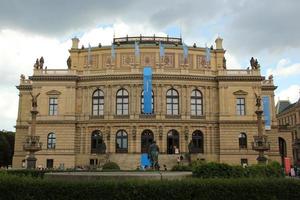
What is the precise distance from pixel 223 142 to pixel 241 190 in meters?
45.0

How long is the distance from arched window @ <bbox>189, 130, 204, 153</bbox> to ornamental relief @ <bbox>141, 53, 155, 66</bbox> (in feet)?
44.1

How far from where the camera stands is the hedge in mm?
17031

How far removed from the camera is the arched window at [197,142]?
203ft

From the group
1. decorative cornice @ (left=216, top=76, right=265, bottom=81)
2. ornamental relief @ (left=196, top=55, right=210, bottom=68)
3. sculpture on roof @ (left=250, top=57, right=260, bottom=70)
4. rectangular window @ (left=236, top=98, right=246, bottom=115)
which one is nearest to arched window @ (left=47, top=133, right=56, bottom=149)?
ornamental relief @ (left=196, top=55, right=210, bottom=68)

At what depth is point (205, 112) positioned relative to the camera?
63219mm

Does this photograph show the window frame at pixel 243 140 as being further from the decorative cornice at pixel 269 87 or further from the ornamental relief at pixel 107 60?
the ornamental relief at pixel 107 60

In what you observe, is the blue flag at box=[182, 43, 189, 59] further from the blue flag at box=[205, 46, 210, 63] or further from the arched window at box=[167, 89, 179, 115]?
the arched window at box=[167, 89, 179, 115]

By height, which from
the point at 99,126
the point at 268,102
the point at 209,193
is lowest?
the point at 209,193

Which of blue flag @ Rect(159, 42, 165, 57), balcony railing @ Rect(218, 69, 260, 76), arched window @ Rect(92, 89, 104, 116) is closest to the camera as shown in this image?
arched window @ Rect(92, 89, 104, 116)

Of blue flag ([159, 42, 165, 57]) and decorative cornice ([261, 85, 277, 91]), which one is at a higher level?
blue flag ([159, 42, 165, 57])

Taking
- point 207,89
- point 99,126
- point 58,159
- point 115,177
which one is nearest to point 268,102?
point 207,89

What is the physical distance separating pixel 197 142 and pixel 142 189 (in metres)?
46.0

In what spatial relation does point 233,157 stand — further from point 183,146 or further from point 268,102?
point 268,102

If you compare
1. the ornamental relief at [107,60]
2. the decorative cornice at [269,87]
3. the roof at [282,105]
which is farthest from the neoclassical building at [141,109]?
the roof at [282,105]
